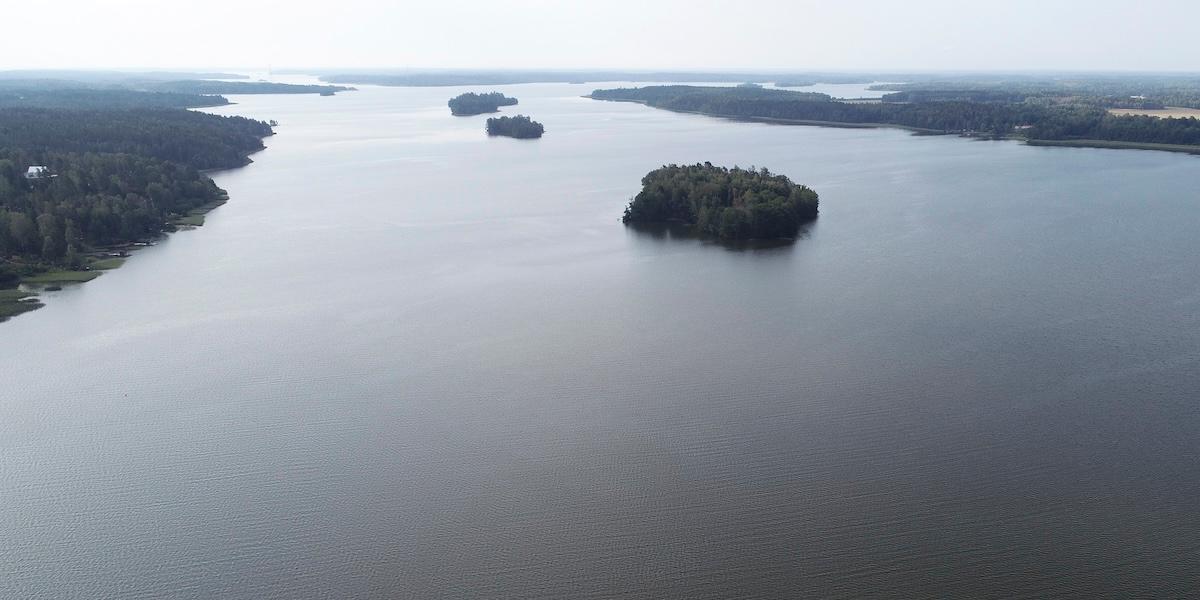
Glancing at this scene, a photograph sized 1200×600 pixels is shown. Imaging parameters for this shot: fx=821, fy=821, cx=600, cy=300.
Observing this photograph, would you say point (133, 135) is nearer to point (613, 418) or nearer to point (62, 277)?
point (62, 277)

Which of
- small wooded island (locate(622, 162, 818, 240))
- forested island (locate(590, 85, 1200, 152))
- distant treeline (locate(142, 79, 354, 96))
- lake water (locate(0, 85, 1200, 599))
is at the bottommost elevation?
lake water (locate(0, 85, 1200, 599))

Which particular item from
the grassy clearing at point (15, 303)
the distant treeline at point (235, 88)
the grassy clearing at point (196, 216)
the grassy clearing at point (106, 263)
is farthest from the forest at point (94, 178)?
the distant treeline at point (235, 88)

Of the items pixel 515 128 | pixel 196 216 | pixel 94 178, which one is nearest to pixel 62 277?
pixel 196 216

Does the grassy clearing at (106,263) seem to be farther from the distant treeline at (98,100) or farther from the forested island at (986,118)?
the forested island at (986,118)

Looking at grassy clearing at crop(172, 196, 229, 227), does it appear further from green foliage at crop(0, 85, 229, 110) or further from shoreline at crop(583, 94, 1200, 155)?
shoreline at crop(583, 94, 1200, 155)

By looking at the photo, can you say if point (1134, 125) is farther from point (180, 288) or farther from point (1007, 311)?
point (180, 288)

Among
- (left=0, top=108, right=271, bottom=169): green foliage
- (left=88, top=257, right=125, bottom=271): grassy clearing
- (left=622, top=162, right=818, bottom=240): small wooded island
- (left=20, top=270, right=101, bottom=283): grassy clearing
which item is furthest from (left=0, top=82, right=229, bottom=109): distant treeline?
(left=622, top=162, right=818, bottom=240): small wooded island
